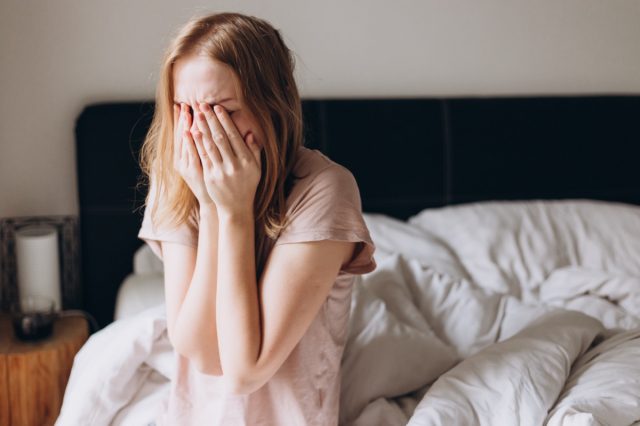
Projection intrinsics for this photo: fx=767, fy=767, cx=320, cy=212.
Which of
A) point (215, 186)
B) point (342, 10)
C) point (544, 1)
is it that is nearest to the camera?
point (215, 186)

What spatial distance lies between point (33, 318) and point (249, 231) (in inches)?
42.8

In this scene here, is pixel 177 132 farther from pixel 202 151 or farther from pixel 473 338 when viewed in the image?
pixel 473 338

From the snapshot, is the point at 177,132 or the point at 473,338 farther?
the point at 473,338

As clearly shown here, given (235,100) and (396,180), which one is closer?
(235,100)

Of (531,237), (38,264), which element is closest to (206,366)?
(38,264)

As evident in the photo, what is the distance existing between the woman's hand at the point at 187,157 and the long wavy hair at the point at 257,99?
5 centimetres

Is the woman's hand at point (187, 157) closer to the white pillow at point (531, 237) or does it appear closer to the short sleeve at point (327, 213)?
the short sleeve at point (327, 213)

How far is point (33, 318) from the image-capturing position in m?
2.01

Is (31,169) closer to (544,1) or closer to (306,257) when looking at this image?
(306,257)

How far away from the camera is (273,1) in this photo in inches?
92.9

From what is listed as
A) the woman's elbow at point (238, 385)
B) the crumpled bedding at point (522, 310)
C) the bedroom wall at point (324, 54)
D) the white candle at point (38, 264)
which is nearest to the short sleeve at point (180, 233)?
the woman's elbow at point (238, 385)

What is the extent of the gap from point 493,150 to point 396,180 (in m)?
0.34

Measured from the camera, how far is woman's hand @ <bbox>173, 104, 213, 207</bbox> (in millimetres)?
1151

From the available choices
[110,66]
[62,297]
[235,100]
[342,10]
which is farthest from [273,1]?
[235,100]
